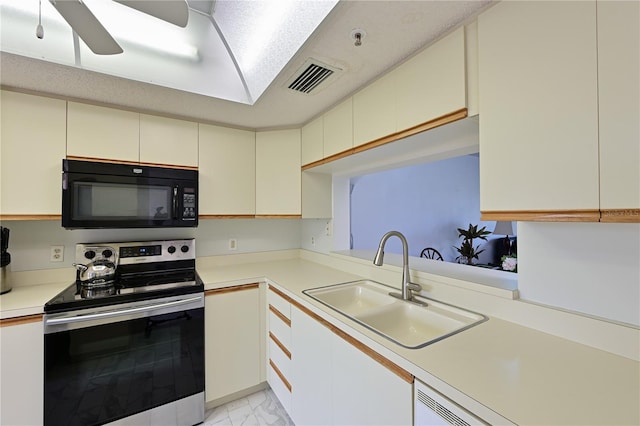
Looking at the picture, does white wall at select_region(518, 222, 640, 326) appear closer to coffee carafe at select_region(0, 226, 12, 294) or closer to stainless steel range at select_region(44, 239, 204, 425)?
stainless steel range at select_region(44, 239, 204, 425)

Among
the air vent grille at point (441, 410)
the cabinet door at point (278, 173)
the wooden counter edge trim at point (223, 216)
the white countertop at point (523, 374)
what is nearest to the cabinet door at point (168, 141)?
the wooden counter edge trim at point (223, 216)

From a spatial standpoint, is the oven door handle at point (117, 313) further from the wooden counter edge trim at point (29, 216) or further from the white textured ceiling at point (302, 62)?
the white textured ceiling at point (302, 62)

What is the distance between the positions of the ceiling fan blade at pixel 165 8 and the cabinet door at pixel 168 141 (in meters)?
1.05

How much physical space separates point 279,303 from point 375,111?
135cm

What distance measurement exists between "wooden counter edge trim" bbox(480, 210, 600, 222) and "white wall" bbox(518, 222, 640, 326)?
0.25m

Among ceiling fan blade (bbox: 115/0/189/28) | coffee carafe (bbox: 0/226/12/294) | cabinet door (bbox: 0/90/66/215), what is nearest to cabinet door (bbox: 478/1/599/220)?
ceiling fan blade (bbox: 115/0/189/28)

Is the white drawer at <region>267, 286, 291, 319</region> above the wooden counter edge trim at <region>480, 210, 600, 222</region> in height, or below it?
below

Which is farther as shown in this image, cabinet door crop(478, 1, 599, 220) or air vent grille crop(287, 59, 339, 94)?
air vent grille crop(287, 59, 339, 94)

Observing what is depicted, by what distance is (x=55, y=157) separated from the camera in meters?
1.62

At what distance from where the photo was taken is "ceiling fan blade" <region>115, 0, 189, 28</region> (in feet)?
3.05

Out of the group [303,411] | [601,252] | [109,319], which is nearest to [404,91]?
[601,252]

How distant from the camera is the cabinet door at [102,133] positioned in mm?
1665

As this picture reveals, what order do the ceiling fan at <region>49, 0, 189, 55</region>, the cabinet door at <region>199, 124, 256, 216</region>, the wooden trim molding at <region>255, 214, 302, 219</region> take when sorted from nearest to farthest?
the ceiling fan at <region>49, 0, 189, 55</region> < the cabinet door at <region>199, 124, 256, 216</region> < the wooden trim molding at <region>255, 214, 302, 219</region>

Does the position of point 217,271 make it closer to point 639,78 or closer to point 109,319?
point 109,319
